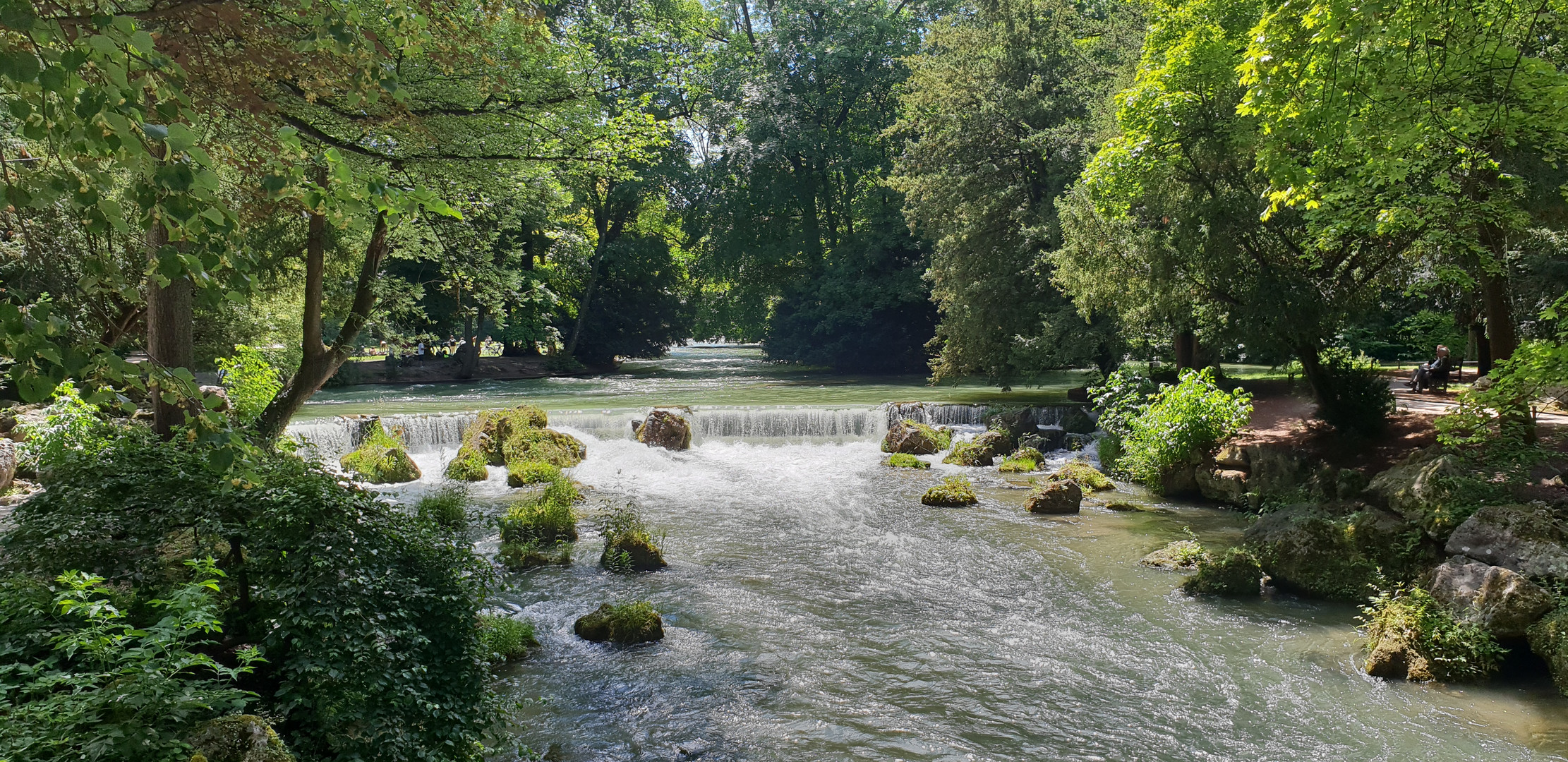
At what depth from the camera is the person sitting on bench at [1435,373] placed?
16.4 meters

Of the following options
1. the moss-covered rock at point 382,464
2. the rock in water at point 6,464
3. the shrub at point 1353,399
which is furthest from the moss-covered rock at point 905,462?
the rock in water at point 6,464

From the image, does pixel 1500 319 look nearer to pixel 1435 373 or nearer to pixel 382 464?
pixel 1435 373

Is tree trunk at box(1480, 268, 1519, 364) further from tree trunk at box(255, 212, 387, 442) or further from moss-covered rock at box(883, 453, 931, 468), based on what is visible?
tree trunk at box(255, 212, 387, 442)

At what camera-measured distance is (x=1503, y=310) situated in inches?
511

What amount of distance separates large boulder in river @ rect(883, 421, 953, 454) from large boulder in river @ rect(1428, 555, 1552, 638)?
1109 centimetres

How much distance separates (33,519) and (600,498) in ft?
31.5

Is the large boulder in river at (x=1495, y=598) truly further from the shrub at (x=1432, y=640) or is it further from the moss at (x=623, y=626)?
the moss at (x=623, y=626)

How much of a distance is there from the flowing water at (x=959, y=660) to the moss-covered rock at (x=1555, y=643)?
18 cm

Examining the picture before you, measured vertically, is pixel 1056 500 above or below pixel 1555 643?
below

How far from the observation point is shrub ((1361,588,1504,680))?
22.0 feet

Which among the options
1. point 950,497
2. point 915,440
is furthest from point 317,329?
point 915,440

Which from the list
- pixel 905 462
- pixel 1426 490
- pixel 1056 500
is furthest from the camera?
pixel 905 462

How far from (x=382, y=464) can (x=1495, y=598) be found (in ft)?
49.4

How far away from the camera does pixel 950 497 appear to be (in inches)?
528
